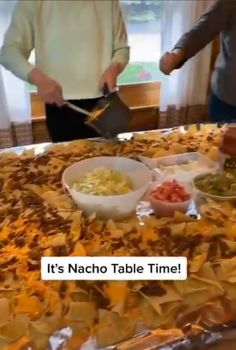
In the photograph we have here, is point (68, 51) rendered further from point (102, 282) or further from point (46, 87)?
point (102, 282)

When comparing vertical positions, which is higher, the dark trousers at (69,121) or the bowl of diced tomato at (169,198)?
the bowl of diced tomato at (169,198)

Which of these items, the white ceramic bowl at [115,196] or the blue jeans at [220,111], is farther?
the blue jeans at [220,111]

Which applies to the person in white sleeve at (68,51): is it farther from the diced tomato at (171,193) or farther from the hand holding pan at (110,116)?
the diced tomato at (171,193)

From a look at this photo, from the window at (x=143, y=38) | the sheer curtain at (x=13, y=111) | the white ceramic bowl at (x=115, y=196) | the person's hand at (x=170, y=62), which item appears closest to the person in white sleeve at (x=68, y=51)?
the person's hand at (x=170, y=62)

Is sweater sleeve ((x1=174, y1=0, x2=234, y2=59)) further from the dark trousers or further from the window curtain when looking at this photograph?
the window curtain

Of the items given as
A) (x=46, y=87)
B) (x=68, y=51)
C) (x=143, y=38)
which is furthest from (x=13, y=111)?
(x=46, y=87)

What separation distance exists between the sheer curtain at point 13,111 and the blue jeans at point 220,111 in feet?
3.83

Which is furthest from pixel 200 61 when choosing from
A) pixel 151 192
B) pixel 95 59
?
pixel 151 192

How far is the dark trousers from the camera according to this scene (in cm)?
183

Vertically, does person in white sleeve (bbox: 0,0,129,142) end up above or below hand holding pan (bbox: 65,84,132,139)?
above

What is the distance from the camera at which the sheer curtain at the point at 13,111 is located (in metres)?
2.73

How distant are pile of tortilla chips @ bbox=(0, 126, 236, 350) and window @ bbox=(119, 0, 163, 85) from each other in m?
1.88

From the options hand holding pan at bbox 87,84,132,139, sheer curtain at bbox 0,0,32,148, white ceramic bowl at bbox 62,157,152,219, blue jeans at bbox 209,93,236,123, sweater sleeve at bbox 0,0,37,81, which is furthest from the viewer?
sheer curtain at bbox 0,0,32,148

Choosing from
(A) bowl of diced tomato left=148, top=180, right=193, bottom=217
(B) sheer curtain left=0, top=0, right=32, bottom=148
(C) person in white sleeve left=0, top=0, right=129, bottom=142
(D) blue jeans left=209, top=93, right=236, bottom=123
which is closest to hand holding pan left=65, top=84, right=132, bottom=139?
(C) person in white sleeve left=0, top=0, right=129, bottom=142
